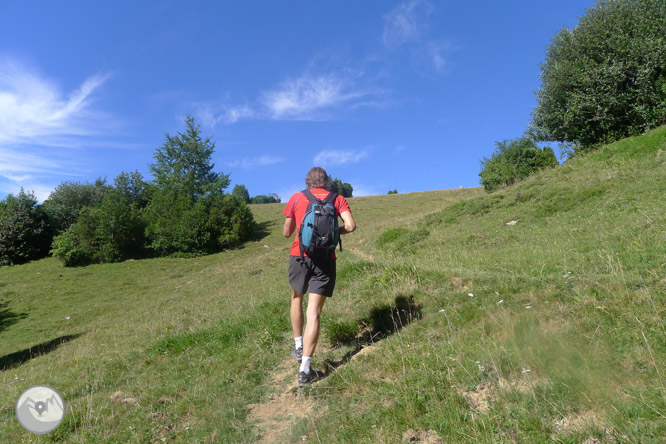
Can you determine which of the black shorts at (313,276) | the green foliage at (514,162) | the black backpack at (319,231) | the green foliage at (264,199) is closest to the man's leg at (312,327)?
the black shorts at (313,276)

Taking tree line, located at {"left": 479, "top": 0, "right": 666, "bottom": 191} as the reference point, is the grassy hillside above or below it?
below

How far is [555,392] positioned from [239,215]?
43.9 m

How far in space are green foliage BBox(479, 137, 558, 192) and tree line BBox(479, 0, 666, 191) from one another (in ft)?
23.4

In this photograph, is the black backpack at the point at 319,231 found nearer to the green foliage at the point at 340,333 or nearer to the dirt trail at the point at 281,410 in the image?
the dirt trail at the point at 281,410

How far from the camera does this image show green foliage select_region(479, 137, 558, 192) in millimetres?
32750

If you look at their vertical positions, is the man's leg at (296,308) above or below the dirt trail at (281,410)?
above

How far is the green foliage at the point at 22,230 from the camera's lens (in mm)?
42906

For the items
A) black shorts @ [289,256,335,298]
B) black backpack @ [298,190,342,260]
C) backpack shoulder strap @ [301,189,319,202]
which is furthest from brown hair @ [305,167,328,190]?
black shorts @ [289,256,335,298]

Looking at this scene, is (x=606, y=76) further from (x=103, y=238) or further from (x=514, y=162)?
(x=103, y=238)

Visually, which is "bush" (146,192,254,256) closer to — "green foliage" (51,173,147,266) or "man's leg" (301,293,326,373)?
"green foliage" (51,173,147,266)

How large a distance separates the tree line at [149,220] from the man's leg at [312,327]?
129 ft

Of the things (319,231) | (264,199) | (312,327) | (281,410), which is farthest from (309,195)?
(264,199)

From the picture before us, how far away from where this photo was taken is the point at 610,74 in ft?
66.9

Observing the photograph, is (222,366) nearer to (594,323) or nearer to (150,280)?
(594,323)
